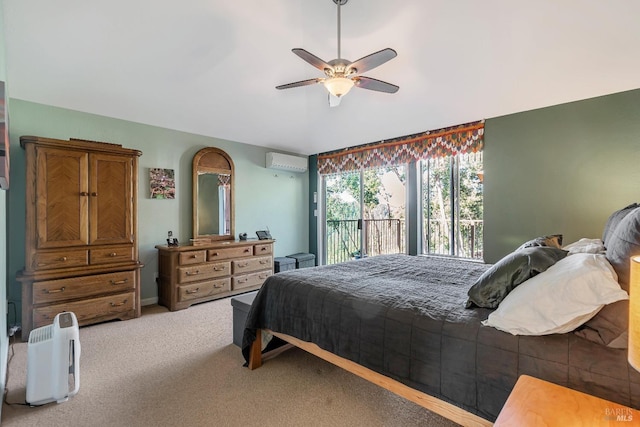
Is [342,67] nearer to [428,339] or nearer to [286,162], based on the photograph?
[428,339]

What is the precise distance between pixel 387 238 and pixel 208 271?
9.52ft

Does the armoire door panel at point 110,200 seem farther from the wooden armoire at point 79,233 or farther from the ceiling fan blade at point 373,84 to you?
the ceiling fan blade at point 373,84

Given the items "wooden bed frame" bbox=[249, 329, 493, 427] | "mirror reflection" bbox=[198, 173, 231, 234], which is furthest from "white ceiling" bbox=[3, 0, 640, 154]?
"wooden bed frame" bbox=[249, 329, 493, 427]

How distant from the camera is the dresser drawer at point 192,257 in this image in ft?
11.9

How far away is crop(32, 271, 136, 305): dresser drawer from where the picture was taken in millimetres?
2760

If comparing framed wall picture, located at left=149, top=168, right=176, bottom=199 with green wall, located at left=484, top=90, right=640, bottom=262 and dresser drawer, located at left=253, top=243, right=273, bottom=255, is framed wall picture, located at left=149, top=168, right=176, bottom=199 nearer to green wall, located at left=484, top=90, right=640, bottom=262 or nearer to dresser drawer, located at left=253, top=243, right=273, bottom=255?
dresser drawer, located at left=253, top=243, right=273, bottom=255

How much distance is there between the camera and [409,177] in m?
4.41

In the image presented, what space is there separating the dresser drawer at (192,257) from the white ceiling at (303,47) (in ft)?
5.60

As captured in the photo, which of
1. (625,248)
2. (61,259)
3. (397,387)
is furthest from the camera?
(61,259)

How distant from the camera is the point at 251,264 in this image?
433 cm

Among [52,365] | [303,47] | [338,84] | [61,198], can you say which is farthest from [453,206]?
[61,198]

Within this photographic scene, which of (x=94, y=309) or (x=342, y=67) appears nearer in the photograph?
(x=342, y=67)

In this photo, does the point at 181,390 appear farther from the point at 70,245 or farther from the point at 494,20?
the point at 494,20

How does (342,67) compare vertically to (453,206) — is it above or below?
above
